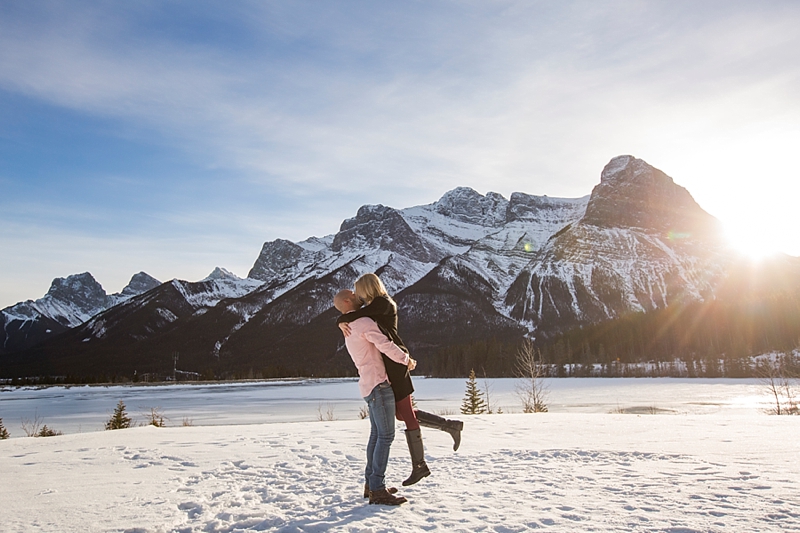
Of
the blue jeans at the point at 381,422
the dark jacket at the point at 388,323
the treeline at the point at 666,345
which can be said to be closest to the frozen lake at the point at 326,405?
the blue jeans at the point at 381,422

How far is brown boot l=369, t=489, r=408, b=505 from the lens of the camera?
16.5 ft

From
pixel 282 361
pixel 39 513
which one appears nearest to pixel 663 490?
pixel 39 513

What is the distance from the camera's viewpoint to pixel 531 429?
33.2ft

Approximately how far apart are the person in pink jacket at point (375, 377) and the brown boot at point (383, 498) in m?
0.12

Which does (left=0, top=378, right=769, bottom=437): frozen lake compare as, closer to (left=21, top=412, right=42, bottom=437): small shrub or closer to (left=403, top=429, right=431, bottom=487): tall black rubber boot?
(left=21, top=412, right=42, bottom=437): small shrub

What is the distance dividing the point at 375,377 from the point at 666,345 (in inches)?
4730

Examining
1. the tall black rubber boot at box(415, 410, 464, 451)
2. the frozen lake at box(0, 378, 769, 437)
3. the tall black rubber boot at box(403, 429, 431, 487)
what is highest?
the tall black rubber boot at box(415, 410, 464, 451)

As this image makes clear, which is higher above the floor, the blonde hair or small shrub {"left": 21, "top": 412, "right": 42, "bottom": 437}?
the blonde hair

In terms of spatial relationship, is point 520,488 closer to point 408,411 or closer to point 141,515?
point 408,411

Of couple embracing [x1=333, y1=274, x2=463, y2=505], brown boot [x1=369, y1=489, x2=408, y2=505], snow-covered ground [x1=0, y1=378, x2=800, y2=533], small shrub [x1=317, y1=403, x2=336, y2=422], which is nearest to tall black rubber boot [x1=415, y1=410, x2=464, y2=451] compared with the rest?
couple embracing [x1=333, y1=274, x2=463, y2=505]

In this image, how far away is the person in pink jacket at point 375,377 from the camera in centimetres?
533

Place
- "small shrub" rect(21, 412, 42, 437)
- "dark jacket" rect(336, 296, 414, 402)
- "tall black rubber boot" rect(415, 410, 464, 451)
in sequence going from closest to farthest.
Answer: "dark jacket" rect(336, 296, 414, 402) → "tall black rubber boot" rect(415, 410, 464, 451) → "small shrub" rect(21, 412, 42, 437)

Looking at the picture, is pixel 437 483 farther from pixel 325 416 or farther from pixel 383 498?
pixel 325 416

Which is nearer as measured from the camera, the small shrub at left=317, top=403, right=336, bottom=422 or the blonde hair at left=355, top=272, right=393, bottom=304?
the blonde hair at left=355, top=272, right=393, bottom=304
